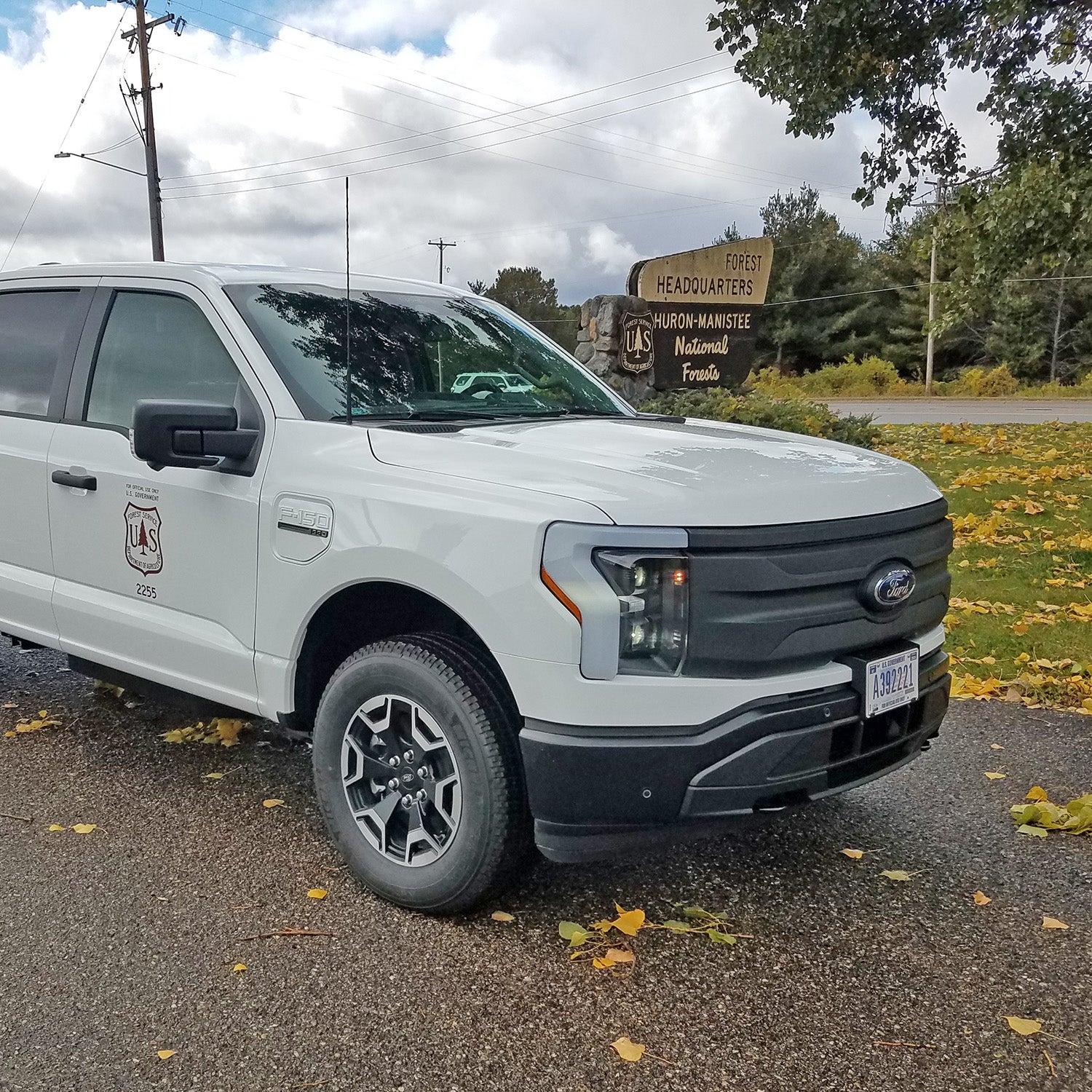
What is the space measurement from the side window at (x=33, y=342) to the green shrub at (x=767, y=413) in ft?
23.8

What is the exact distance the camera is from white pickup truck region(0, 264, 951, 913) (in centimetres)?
277

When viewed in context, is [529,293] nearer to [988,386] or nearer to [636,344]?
[988,386]

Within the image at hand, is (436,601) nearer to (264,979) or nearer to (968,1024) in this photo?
(264,979)

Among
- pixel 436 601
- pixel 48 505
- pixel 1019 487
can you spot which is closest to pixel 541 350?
pixel 436 601

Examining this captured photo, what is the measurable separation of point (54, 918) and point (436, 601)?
146 cm

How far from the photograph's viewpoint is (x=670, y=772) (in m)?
2.76

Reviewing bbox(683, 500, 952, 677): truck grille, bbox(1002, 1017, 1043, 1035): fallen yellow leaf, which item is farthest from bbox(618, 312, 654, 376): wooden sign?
bbox(1002, 1017, 1043, 1035): fallen yellow leaf

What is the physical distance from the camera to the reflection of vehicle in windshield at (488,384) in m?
3.98

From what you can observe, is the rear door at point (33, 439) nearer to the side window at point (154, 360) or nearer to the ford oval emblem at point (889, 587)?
the side window at point (154, 360)

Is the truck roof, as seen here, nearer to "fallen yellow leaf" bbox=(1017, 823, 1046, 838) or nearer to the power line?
"fallen yellow leaf" bbox=(1017, 823, 1046, 838)

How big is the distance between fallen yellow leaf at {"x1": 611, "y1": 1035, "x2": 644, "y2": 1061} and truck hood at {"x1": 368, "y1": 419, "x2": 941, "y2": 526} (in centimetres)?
125

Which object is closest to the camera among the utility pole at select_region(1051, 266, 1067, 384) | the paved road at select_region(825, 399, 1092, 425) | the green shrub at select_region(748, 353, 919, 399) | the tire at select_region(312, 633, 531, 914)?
the tire at select_region(312, 633, 531, 914)

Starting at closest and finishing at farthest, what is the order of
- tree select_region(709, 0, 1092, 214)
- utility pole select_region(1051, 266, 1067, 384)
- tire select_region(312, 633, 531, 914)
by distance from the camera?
tire select_region(312, 633, 531, 914) < tree select_region(709, 0, 1092, 214) < utility pole select_region(1051, 266, 1067, 384)

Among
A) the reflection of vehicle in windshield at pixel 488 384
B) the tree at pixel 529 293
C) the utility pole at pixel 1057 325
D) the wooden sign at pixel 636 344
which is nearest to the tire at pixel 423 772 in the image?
the reflection of vehicle in windshield at pixel 488 384
